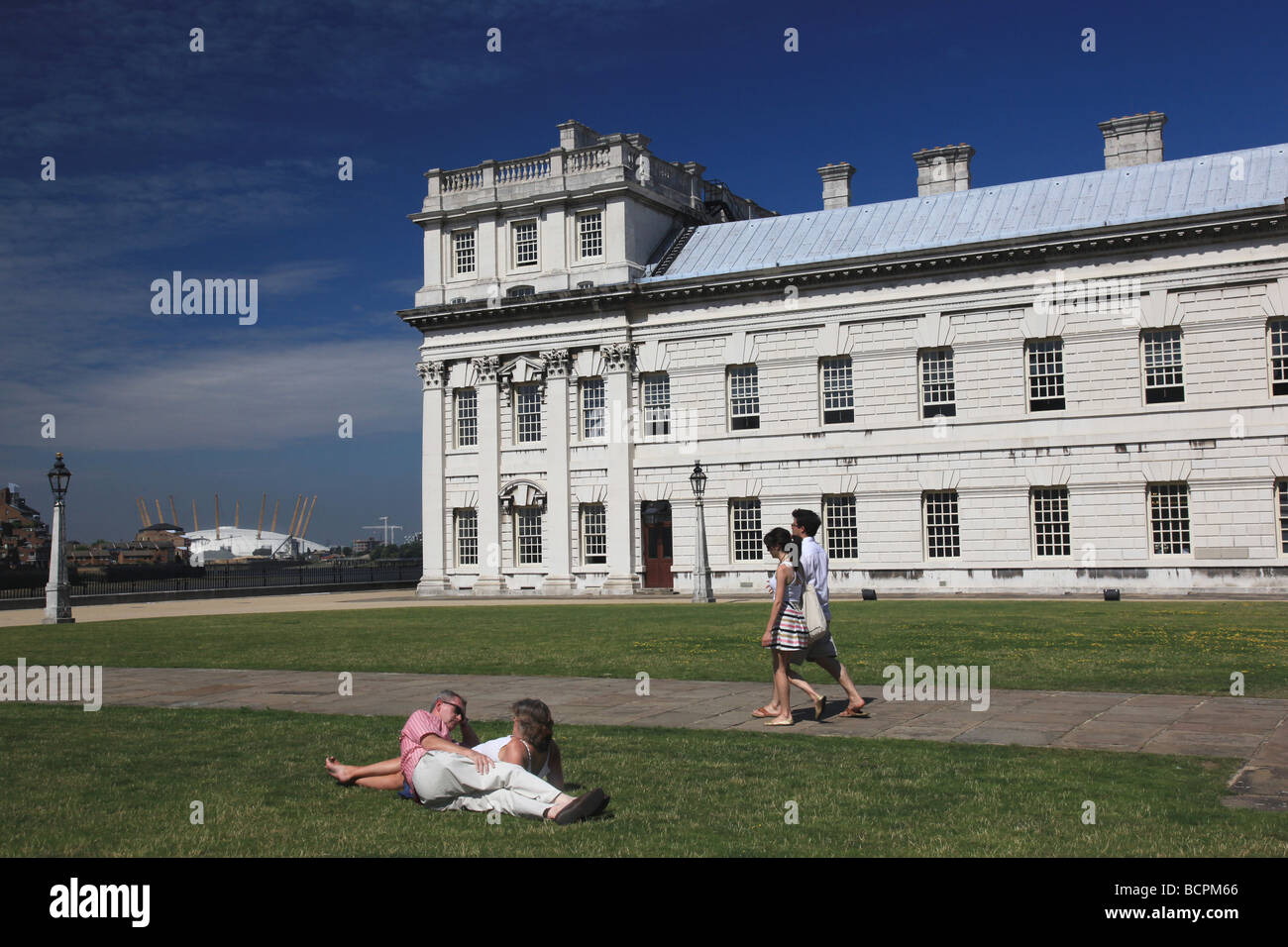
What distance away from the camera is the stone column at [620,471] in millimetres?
44238

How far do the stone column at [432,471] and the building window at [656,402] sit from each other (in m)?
9.38

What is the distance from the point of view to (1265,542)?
34.3 meters

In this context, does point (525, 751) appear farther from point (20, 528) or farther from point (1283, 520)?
point (20, 528)

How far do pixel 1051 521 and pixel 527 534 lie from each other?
2038cm

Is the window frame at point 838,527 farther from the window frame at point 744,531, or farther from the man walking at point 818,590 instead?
the man walking at point 818,590

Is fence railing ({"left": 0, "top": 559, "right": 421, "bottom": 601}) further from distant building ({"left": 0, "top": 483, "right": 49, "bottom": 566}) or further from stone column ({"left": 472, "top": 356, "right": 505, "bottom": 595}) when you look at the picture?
distant building ({"left": 0, "top": 483, "right": 49, "bottom": 566})

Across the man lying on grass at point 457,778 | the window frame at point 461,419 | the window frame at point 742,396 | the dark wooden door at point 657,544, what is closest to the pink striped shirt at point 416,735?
the man lying on grass at point 457,778

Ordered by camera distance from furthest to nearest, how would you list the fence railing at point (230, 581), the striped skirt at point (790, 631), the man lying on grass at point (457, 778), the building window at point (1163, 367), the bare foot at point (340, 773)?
the fence railing at point (230, 581)
the building window at point (1163, 367)
the striped skirt at point (790, 631)
the bare foot at point (340, 773)
the man lying on grass at point (457, 778)

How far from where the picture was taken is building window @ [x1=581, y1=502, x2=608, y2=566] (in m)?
45.3

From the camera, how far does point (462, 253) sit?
48.8 metres

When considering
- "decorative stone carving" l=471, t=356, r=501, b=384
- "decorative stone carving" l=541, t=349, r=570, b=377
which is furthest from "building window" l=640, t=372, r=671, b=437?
"decorative stone carving" l=471, t=356, r=501, b=384

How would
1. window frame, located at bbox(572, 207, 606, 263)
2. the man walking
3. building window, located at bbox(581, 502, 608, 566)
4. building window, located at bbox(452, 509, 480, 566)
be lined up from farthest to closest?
building window, located at bbox(452, 509, 480, 566)
window frame, located at bbox(572, 207, 606, 263)
building window, located at bbox(581, 502, 608, 566)
the man walking

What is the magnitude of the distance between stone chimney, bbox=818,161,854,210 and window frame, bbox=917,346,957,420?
1004 cm

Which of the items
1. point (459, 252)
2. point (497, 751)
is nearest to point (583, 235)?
point (459, 252)
